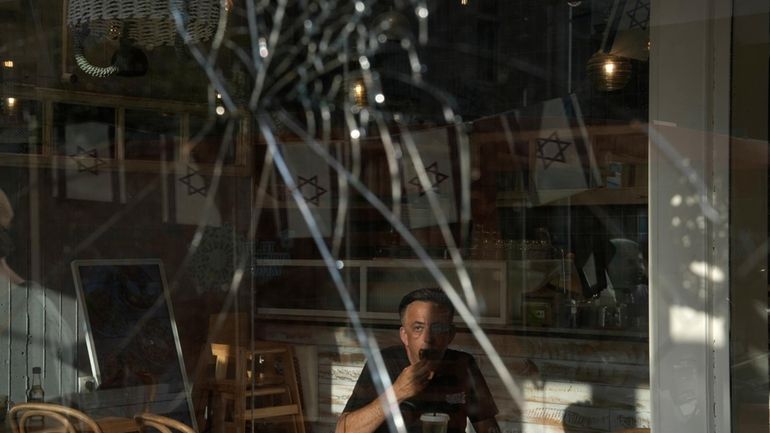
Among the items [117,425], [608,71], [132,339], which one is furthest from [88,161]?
[608,71]

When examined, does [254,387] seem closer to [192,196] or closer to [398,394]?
[192,196]

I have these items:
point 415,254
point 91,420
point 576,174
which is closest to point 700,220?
point 576,174

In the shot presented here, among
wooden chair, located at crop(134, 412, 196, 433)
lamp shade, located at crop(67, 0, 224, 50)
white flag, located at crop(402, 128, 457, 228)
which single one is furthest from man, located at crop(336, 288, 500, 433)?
lamp shade, located at crop(67, 0, 224, 50)

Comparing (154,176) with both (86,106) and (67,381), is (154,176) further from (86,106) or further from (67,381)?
(67,381)

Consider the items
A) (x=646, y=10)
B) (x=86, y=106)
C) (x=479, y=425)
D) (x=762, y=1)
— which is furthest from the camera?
(x=86, y=106)

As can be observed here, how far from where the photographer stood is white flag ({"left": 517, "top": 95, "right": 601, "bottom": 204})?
2.11 metres

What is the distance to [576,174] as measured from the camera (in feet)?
7.06

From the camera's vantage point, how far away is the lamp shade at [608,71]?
70.5 inches

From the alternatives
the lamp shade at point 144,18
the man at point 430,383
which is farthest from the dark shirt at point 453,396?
the lamp shade at point 144,18

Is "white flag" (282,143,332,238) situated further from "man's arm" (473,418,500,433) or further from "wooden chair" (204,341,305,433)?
"man's arm" (473,418,500,433)

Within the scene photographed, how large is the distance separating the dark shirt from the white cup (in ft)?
0.03

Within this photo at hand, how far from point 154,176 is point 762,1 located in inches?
76.8

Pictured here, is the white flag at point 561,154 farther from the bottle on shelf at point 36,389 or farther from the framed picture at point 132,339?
the bottle on shelf at point 36,389

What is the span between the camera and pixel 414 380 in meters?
2.20
